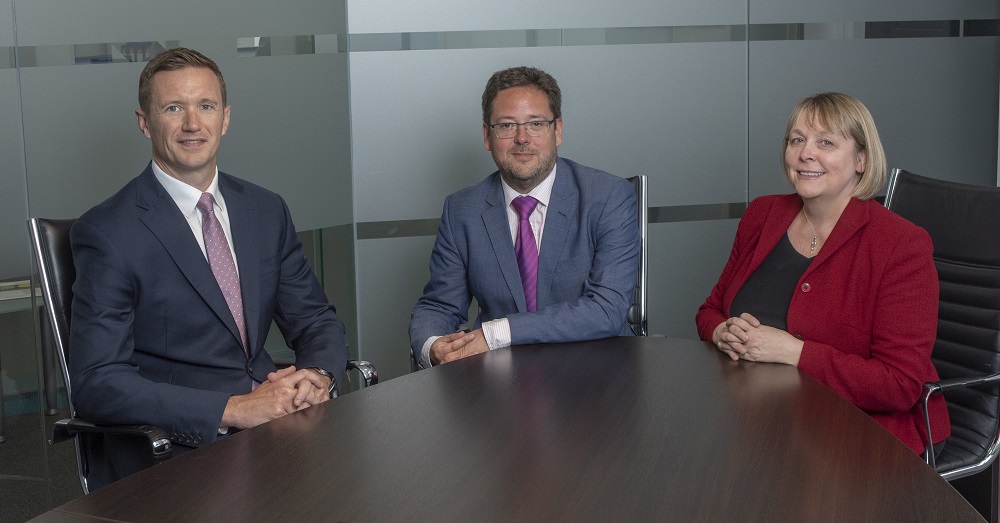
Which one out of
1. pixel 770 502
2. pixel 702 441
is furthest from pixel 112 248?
pixel 770 502

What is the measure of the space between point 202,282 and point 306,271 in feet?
1.41

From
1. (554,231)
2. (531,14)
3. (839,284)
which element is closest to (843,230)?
(839,284)

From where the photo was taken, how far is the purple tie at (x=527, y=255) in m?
3.05

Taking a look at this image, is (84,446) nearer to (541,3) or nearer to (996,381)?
(996,381)

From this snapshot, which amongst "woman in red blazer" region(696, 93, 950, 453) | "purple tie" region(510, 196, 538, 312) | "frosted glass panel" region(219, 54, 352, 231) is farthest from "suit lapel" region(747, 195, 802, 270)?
"frosted glass panel" region(219, 54, 352, 231)

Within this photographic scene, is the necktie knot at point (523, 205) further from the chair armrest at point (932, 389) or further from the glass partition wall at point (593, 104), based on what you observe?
the chair armrest at point (932, 389)

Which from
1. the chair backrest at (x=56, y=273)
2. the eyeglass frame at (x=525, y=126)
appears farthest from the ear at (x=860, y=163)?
the chair backrest at (x=56, y=273)

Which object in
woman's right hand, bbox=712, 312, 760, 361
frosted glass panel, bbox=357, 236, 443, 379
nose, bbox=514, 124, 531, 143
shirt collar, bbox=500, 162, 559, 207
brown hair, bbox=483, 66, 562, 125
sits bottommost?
frosted glass panel, bbox=357, 236, 443, 379

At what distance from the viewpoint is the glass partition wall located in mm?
4098

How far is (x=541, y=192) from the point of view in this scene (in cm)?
311

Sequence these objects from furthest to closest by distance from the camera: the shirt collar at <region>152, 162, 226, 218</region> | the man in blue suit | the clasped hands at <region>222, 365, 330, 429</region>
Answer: the man in blue suit, the shirt collar at <region>152, 162, 226, 218</region>, the clasped hands at <region>222, 365, 330, 429</region>

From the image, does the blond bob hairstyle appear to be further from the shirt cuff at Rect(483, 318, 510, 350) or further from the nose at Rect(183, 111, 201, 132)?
the nose at Rect(183, 111, 201, 132)

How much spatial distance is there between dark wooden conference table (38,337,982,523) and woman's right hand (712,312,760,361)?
215 mm

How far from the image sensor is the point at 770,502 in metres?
1.39
